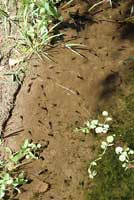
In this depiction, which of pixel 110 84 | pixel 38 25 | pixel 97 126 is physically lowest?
pixel 97 126

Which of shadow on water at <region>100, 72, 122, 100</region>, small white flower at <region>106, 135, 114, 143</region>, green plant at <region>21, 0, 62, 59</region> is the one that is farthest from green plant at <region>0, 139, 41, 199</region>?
green plant at <region>21, 0, 62, 59</region>

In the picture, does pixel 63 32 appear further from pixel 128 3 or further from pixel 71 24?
pixel 128 3

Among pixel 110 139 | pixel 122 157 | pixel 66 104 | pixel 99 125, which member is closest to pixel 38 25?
pixel 66 104

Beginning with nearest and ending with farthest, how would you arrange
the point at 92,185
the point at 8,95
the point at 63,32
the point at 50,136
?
the point at 92,185
the point at 50,136
the point at 8,95
the point at 63,32

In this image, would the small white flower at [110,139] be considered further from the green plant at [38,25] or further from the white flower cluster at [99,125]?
the green plant at [38,25]

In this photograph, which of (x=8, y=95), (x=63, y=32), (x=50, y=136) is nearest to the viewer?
(x=50, y=136)

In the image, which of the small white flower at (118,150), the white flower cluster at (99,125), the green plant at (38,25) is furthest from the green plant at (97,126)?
the green plant at (38,25)

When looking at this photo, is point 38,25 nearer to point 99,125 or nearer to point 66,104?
point 66,104

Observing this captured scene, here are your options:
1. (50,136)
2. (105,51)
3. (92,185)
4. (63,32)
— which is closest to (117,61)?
(105,51)
